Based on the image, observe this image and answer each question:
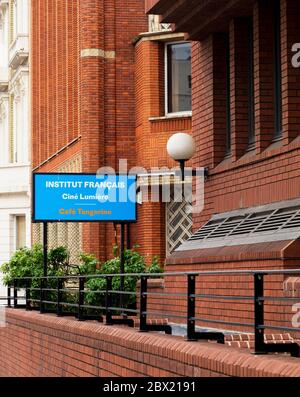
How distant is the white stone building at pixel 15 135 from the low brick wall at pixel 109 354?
22.8 meters

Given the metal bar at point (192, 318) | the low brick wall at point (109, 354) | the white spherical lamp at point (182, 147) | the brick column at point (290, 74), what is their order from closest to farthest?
the low brick wall at point (109, 354), the metal bar at point (192, 318), the brick column at point (290, 74), the white spherical lamp at point (182, 147)

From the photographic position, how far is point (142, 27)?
3825 centimetres

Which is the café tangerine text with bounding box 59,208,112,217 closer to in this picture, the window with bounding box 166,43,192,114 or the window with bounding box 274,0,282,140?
the window with bounding box 274,0,282,140

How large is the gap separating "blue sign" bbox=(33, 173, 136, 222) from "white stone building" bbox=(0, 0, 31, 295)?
2507 cm

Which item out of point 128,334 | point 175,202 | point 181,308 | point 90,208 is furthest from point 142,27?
point 128,334

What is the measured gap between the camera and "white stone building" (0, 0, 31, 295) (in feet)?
174

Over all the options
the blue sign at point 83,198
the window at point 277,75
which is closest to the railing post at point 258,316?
the window at point 277,75

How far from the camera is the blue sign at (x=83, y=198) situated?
84.7 ft

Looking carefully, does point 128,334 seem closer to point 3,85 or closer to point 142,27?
point 142,27

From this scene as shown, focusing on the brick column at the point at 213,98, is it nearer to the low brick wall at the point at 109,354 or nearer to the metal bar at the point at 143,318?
the low brick wall at the point at 109,354

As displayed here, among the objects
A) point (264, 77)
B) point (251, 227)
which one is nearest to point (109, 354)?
point (251, 227)

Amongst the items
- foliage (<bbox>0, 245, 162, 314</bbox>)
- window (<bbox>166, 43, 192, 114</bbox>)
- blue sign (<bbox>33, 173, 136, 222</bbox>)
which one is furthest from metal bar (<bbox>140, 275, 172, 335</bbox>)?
window (<bbox>166, 43, 192, 114</bbox>)

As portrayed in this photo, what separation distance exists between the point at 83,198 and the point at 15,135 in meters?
31.7
